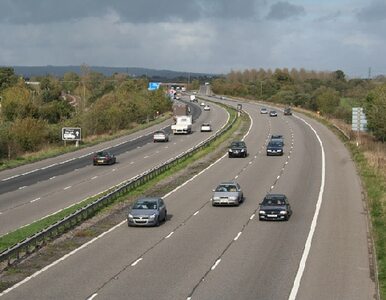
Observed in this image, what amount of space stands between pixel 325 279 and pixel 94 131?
74.9 metres

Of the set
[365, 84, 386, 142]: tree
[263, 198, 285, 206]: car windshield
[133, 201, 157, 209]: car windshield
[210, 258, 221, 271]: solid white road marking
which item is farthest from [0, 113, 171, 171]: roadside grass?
[210, 258, 221, 271]: solid white road marking

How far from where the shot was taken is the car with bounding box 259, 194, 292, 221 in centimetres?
3369

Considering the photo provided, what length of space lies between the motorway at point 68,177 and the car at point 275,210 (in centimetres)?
1084

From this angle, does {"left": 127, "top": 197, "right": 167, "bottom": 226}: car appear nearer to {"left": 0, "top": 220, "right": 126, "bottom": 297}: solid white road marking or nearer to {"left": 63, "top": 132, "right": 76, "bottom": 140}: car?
{"left": 0, "top": 220, "right": 126, "bottom": 297}: solid white road marking

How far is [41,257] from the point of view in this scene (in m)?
25.9

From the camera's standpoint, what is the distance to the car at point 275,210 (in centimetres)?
3369

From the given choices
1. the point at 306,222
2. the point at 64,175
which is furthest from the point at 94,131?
the point at 306,222

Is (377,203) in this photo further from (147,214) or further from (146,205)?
(147,214)

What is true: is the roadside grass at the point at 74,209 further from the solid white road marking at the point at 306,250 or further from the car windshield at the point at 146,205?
the solid white road marking at the point at 306,250

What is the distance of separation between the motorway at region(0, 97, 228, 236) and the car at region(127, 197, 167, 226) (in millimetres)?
5120

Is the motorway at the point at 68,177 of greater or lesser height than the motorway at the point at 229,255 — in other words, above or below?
below

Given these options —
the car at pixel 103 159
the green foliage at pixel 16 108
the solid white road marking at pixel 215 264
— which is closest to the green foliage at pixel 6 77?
the green foliage at pixel 16 108

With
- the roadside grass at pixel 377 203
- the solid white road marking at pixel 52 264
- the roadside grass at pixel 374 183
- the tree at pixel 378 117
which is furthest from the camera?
the tree at pixel 378 117

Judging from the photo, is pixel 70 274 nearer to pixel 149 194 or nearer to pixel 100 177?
pixel 149 194
